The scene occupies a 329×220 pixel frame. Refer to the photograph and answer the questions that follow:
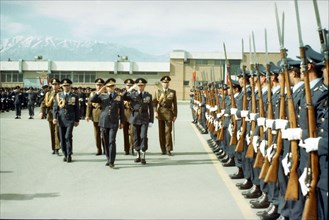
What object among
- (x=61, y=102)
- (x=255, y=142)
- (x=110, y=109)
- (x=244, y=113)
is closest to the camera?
(x=255, y=142)

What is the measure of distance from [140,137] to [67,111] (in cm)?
178

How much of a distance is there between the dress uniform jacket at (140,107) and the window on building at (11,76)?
65619mm

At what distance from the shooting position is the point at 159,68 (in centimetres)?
6988

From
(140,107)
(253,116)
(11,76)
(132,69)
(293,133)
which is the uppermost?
(132,69)

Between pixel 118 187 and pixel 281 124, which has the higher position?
pixel 281 124

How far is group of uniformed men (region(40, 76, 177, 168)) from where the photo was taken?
30.5ft

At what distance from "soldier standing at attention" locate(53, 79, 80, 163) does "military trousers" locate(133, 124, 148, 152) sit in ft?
4.66

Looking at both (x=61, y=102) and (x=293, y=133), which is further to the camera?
(x=61, y=102)

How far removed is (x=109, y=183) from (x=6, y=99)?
91.1 feet

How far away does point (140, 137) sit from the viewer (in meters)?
9.94

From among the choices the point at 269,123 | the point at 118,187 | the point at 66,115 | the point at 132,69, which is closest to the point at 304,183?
the point at 269,123

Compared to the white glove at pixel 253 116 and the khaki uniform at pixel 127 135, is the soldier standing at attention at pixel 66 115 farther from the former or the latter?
the white glove at pixel 253 116

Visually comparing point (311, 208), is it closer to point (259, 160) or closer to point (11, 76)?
point (259, 160)

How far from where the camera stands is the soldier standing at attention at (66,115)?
9766 millimetres
